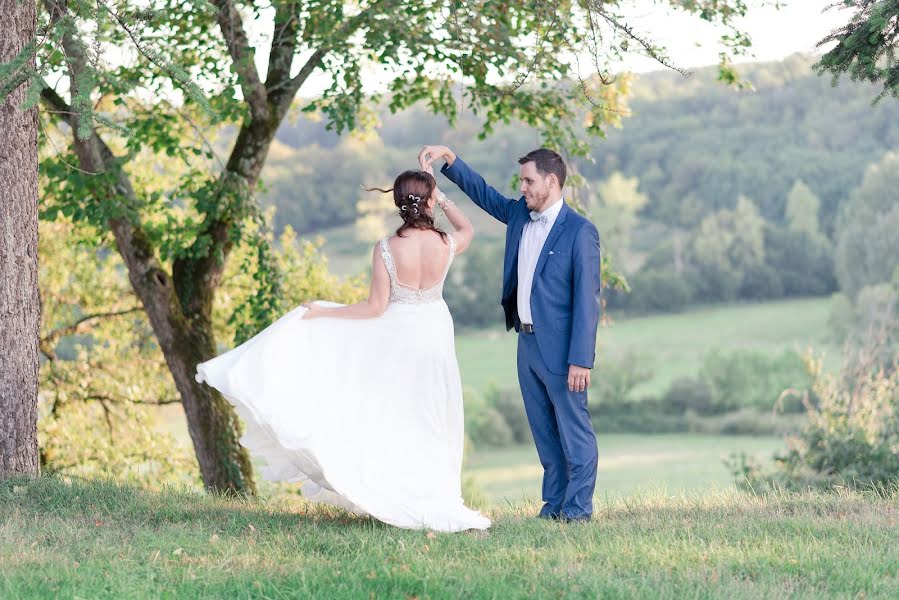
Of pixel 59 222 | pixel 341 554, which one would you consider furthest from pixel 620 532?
pixel 59 222

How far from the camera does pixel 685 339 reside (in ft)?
230

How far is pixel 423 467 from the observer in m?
5.85

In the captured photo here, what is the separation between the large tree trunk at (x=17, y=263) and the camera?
7.19m

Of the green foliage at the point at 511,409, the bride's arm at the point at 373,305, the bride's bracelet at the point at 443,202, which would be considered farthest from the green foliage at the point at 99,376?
the green foliage at the point at 511,409

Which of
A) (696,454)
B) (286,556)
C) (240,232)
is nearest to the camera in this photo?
(286,556)

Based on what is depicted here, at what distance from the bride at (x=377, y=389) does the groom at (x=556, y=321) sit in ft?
1.62

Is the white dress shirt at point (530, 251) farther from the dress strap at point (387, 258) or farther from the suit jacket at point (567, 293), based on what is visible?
the dress strap at point (387, 258)

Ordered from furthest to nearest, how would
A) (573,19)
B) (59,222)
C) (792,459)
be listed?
(59,222)
(792,459)
(573,19)

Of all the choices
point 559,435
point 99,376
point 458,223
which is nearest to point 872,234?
point 99,376

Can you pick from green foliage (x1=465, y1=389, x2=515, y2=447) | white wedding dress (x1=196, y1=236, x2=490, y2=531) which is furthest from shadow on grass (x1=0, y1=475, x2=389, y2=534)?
green foliage (x1=465, y1=389, x2=515, y2=447)

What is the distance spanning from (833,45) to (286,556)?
5.21 metres

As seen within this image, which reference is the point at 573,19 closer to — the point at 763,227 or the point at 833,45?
the point at 833,45

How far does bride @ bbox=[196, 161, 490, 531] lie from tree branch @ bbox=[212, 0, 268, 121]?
13.8ft

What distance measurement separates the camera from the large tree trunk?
7.19m
